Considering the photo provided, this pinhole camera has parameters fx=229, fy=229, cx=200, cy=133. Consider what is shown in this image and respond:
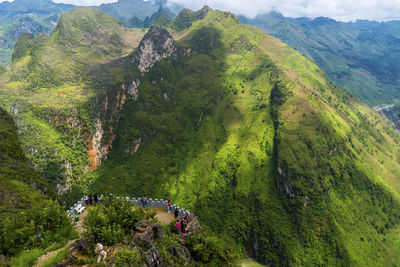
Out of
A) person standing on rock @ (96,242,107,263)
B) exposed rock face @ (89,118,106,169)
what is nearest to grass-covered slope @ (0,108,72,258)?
person standing on rock @ (96,242,107,263)

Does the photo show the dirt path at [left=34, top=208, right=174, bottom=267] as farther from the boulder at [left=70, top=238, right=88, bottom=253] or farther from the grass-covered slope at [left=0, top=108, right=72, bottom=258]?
the boulder at [left=70, top=238, right=88, bottom=253]

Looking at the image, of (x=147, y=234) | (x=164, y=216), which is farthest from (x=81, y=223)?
(x=147, y=234)

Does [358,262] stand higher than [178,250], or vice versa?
[178,250]

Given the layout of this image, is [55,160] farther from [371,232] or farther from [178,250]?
[371,232]

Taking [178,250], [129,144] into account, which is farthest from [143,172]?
[178,250]

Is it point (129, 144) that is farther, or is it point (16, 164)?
point (129, 144)

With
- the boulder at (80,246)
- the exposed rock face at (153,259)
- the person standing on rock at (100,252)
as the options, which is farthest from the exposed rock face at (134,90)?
the person standing on rock at (100,252)
